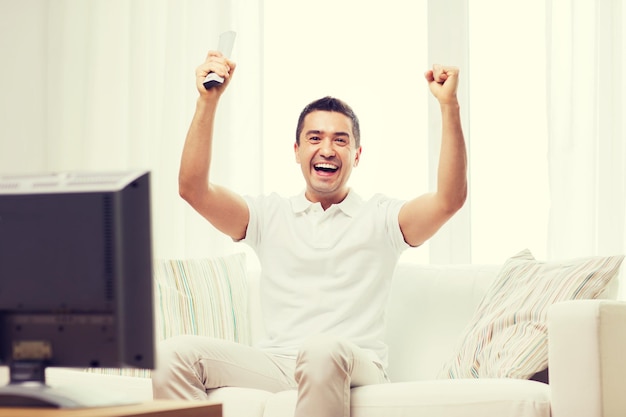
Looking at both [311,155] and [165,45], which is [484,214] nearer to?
[311,155]

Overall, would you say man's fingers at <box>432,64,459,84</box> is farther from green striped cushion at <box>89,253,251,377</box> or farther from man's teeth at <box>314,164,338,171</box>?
green striped cushion at <box>89,253,251,377</box>

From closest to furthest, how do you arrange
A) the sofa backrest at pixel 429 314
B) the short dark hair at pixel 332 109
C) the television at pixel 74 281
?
the television at pixel 74 281 < the sofa backrest at pixel 429 314 < the short dark hair at pixel 332 109

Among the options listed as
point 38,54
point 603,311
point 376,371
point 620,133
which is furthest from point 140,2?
point 603,311

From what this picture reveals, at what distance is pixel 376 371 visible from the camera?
230 centimetres

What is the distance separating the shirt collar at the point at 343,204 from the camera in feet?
9.00

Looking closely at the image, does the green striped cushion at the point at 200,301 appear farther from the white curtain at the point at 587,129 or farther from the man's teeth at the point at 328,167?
the white curtain at the point at 587,129

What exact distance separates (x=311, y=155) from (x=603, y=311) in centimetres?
109

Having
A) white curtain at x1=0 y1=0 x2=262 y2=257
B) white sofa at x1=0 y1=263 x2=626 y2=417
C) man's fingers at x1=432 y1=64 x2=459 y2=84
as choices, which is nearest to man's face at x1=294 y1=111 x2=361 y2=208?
man's fingers at x1=432 y1=64 x2=459 y2=84

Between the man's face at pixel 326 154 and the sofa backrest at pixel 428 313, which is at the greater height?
the man's face at pixel 326 154

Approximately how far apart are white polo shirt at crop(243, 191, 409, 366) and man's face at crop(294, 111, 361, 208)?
49 mm

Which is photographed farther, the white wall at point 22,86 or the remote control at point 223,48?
the white wall at point 22,86

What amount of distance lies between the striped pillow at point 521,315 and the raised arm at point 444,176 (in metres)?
0.26

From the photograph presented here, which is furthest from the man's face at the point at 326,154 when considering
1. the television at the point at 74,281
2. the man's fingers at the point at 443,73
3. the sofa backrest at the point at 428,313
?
the television at the point at 74,281

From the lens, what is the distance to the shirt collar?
274cm
